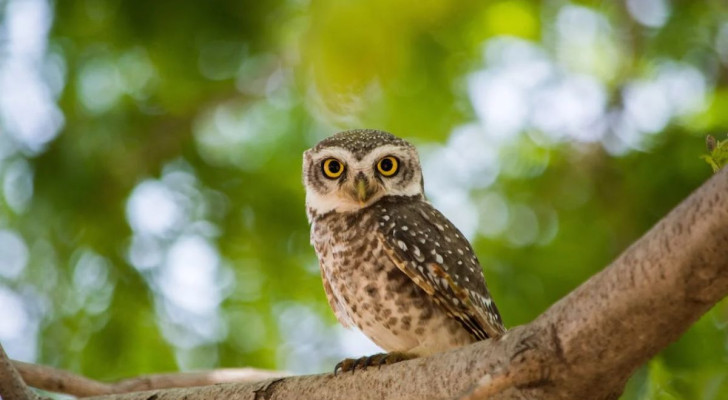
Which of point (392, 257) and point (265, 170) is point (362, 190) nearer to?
point (392, 257)

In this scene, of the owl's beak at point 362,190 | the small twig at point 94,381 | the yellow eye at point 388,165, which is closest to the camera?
the small twig at point 94,381

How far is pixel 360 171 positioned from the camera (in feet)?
13.6

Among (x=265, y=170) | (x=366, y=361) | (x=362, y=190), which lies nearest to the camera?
(x=366, y=361)

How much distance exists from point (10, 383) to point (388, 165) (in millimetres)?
1866

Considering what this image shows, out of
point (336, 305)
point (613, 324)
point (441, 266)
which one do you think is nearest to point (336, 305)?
point (336, 305)

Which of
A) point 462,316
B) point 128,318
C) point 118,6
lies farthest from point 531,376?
point 128,318

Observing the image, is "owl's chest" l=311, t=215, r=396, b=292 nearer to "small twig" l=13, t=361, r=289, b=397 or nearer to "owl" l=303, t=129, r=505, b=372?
"owl" l=303, t=129, r=505, b=372

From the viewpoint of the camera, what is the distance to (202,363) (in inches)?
238

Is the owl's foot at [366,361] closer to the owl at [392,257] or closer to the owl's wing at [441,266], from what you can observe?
the owl at [392,257]

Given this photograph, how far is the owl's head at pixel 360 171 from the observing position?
4.14 m

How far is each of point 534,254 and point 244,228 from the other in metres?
1.81

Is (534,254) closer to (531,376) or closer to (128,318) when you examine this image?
(128,318)

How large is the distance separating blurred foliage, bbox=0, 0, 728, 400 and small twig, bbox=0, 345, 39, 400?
1.94 metres

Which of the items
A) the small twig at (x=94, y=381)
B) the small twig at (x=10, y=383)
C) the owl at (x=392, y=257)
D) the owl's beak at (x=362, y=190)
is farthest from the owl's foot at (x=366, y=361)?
the small twig at (x=10, y=383)
